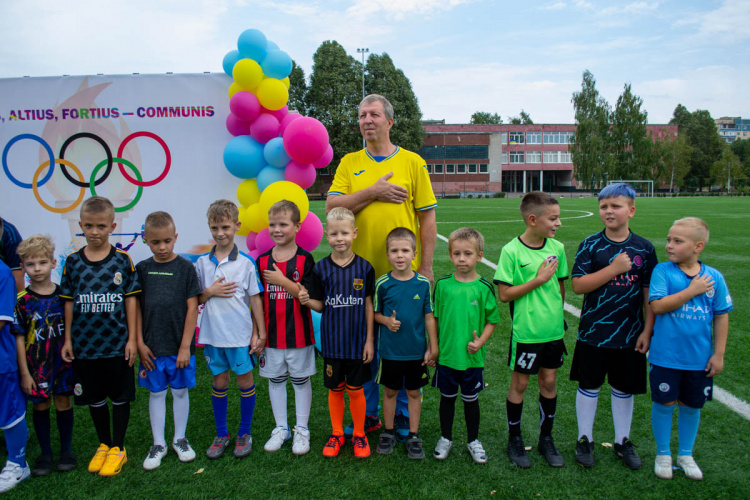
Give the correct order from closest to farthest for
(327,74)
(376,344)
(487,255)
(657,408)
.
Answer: (657,408), (376,344), (487,255), (327,74)

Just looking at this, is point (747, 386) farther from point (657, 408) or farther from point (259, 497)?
point (259, 497)

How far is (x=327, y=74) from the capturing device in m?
40.9

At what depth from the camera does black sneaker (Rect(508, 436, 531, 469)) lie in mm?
2711

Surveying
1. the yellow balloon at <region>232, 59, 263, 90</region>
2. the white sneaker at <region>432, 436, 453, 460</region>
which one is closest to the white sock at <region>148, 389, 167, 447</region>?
the white sneaker at <region>432, 436, 453, 460</region>

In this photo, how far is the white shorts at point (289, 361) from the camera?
3.03m

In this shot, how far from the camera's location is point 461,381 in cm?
283

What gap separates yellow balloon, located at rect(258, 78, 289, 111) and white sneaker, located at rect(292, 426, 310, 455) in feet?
10.7

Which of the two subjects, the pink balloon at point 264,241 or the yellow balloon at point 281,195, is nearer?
the yellow balloon at point 281,195

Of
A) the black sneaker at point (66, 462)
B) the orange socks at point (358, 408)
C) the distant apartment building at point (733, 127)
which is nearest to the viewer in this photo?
the black sneaker at point (66, 462)

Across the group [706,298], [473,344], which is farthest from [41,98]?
[706,298]

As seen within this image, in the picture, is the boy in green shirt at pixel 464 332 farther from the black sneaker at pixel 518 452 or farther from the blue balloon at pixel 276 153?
the blue balloon at pixel 276 153

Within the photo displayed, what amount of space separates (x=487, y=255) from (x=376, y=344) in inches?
278

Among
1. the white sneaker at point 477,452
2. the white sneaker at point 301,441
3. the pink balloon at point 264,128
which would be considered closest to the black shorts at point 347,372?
the white sneaker at point 301,441

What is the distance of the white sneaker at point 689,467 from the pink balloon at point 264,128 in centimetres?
433
